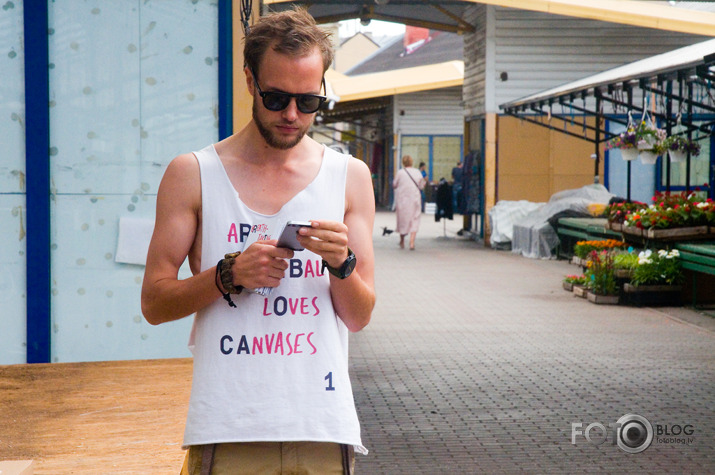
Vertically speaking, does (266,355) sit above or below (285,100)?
below

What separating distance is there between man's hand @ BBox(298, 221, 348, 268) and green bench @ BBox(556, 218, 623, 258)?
39.0 feet

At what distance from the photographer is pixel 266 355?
2137 millimetres

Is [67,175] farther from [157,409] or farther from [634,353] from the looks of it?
[634,353]

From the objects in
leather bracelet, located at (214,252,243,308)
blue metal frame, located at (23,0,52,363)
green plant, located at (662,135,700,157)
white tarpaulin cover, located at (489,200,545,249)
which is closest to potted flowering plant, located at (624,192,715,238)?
green plant, located at (662,135,700,157)

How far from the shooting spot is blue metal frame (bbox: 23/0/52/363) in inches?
200

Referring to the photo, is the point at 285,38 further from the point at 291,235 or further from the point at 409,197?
the point at 409,197

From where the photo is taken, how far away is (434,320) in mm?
10094

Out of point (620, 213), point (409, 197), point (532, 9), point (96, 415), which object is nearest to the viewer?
point (96, 415)

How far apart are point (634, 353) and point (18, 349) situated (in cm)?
512

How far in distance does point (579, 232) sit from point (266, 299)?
14.3 m

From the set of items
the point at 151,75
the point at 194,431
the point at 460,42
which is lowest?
the point at 194,431

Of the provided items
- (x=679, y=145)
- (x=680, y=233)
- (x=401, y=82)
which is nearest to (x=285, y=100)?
(x=680, y=233)

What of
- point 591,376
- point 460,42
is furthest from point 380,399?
point 460,42

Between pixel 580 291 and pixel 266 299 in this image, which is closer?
pixel 266 299
